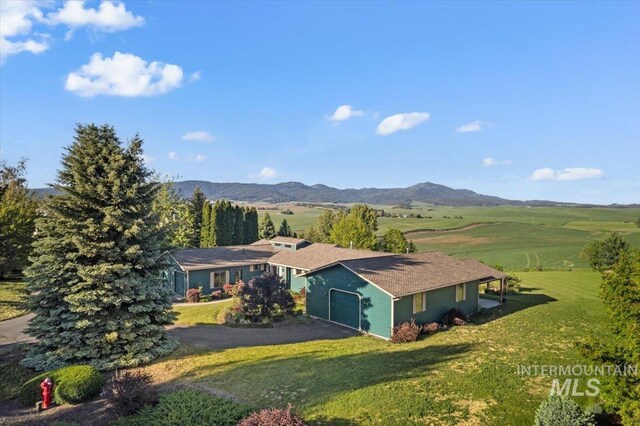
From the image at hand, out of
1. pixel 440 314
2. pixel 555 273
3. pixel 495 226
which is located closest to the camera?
pixel 440 314

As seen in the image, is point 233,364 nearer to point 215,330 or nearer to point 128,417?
point 128,417

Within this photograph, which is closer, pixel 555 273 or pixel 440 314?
pixel 440 314

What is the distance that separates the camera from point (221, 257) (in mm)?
37875

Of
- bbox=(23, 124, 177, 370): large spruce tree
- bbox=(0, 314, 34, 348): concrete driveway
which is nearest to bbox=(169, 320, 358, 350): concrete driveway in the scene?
bbox=(23, 124, 177, 370): large spruce tree

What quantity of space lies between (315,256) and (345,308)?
11.3m

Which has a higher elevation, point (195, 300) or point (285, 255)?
point (285, 255)

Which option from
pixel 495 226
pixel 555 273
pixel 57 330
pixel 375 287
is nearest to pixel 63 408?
pixel 57 330

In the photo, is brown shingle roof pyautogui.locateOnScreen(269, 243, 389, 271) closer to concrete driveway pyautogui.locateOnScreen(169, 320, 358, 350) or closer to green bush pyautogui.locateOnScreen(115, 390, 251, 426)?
concrete driveway pyautogui.locateOnScreen(169, 320, 358, 350)

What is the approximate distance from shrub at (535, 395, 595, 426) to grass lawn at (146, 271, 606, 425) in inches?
40.4

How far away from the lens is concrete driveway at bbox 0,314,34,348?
20997 millimetres

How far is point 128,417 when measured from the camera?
1123cm

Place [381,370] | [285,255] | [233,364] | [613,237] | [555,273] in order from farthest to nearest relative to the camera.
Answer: [613,237], [555,273], [285,255], [233,364], [381,370]

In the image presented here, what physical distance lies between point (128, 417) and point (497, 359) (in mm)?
14274

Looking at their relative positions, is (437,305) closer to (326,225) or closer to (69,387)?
(69,387)
